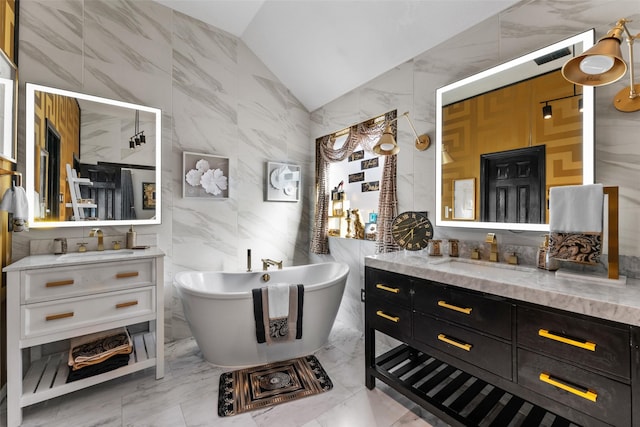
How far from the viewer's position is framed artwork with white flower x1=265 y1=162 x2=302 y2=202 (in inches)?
125

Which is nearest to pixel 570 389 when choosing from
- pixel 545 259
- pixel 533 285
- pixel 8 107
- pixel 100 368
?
pixel 533 285

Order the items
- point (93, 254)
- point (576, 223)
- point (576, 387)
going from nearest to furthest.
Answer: point (576, 387)
point (576, 223)
point (93, 254)

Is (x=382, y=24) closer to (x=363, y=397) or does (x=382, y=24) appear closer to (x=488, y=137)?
(x=488, y=137)

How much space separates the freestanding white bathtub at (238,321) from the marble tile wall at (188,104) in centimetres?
52

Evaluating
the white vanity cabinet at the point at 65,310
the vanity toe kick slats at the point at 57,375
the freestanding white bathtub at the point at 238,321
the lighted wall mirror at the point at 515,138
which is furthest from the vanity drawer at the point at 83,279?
the lighted wall mirror at the point at 515,138

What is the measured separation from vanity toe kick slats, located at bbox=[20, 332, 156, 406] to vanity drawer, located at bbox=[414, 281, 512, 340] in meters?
1.94

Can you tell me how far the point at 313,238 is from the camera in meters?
3.32

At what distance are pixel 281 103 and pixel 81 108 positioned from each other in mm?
1870

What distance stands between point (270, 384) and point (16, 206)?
6.45ft

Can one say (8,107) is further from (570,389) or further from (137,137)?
(570,389)

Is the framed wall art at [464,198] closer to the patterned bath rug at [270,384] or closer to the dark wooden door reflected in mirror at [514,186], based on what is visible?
the dark wooden door reflected in mirror at [514,186]

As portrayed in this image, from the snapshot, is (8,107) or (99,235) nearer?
(8,107)

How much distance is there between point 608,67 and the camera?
1.16m

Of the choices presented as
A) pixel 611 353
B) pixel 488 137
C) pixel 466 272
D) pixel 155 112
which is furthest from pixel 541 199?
pixel 155 112
